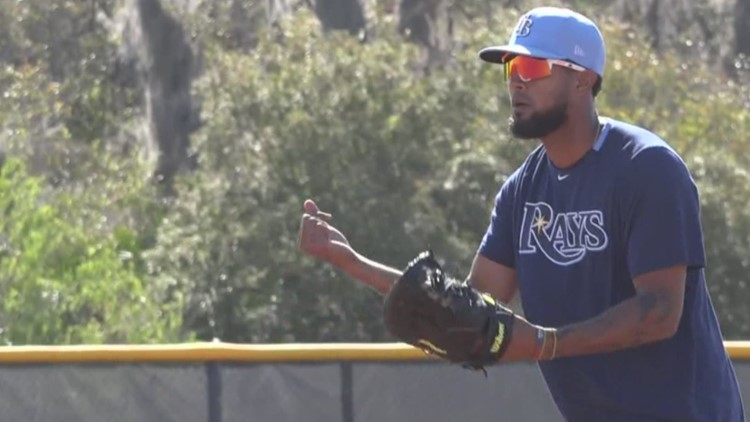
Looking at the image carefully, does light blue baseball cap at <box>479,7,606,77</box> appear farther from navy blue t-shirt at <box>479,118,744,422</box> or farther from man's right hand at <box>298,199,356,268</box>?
man's right hand at <box>298,199,356,268</box>

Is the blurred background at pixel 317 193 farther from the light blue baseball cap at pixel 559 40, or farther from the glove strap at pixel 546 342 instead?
the glove strap at pixel 546 342

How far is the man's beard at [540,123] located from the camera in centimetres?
363

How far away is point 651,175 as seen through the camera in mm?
3484

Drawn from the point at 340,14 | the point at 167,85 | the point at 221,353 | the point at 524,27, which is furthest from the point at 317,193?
the point at 524,27

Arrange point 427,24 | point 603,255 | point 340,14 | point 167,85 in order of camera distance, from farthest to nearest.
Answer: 1. point 340,14
2. point 427,24
3. point 167,85
4. point 603,255

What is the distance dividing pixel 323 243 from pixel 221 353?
2109 mm

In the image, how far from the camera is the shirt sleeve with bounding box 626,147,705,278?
11.4ft

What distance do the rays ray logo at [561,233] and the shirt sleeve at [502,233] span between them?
0.45ft

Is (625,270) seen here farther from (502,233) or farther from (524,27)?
(524,27)

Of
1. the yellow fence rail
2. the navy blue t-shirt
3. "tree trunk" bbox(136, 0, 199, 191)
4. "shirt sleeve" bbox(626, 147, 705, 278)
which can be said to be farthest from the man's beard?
"tree trunk" bbox(136, 0, 199, 191)

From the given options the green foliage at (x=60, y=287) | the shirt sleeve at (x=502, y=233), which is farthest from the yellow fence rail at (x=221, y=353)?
the green foliage at (x=60, y=287)

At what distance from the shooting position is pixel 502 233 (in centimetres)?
398

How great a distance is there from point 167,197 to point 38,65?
18.8ft

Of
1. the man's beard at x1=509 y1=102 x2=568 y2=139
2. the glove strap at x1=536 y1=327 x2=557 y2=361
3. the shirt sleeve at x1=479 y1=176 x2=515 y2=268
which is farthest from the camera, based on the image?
the shirt sleeve at x1=479 y1=176 x2=515 y2=268
